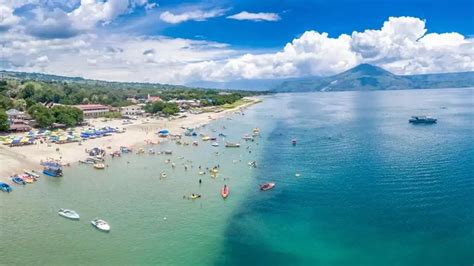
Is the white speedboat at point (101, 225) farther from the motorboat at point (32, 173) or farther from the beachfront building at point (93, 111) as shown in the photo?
the beachfront building at point (93, 111)

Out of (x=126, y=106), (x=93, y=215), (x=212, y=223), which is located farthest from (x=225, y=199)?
(x=126, y=106)

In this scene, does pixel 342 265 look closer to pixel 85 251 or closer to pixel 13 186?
pixel 85 251

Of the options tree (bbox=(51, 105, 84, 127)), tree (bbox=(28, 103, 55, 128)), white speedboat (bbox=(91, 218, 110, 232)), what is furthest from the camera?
tree (bbox=(51, 105, 84, 127))

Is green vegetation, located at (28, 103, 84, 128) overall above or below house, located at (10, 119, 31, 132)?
above

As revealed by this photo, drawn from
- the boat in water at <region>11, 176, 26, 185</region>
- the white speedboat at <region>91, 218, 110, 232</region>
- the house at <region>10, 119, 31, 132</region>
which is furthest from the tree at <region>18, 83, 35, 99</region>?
the white speedboat at <region>91, 218, 110, 232</region>

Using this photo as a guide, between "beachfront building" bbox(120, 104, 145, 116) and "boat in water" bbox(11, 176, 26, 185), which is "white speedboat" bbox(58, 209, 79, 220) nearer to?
"boat in water" bbox(11, 176, 26, 185)

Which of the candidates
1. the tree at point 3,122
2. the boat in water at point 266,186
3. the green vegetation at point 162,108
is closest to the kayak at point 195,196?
the boat in water at point 266,186
